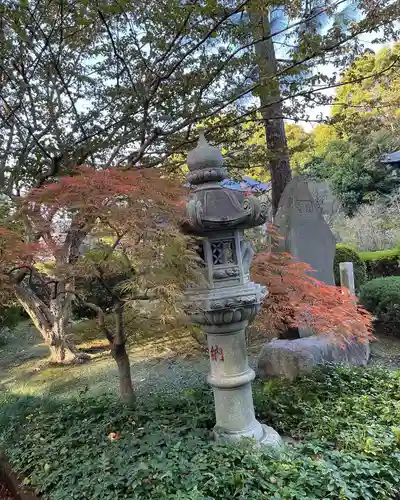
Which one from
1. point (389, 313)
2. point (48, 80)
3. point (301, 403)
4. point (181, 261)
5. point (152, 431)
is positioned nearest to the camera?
point (181, 261)

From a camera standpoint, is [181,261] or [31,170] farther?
[31,170]

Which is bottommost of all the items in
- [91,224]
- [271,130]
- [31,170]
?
[91,224]

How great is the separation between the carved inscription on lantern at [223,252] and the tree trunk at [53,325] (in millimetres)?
4090

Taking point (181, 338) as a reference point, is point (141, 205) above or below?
above

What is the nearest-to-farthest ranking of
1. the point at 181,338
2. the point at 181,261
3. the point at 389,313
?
the point at 181,261
the point at 389,313
the point at 181,338

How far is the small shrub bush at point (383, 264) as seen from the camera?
8016mm

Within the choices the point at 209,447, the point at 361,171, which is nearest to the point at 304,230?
the point at 209,447

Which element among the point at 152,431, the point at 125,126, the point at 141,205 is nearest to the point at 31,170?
the point at 125,126

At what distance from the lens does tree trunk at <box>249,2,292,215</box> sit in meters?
3.41

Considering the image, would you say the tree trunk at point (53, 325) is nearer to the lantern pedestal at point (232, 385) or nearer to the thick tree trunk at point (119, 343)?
the thick tree trunk at point (119, 343)

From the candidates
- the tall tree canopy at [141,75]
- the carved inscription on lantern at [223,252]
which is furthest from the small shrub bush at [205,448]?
the tall tree canopy at [141,75]

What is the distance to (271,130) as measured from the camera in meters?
5.45

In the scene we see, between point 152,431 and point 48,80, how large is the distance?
3.11 metres

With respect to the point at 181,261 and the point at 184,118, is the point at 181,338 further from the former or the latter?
the point at 181,261
